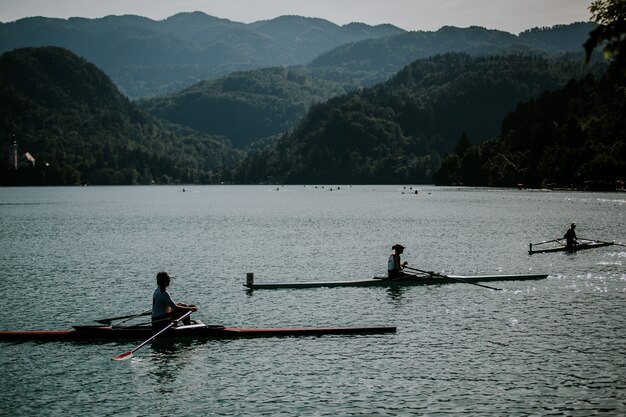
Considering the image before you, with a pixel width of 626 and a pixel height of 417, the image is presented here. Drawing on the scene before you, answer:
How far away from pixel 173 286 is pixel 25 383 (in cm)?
Answer: 2629

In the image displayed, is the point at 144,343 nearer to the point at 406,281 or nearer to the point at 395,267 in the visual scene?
the point at 395,267

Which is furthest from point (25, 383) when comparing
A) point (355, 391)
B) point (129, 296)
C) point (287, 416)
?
point (129, 296)

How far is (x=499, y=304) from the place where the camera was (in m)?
43.7

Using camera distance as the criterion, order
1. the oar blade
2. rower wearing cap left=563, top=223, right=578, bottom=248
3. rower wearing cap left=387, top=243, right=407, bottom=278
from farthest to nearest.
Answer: rower wearing cap left=563, top=223, right=578, bottom=248 < rower wearing cap left=387, top=243, right=407, bottom=278 < the oar blade

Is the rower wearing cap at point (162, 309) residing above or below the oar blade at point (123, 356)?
above

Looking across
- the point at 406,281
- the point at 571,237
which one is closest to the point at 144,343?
the point at 406,281

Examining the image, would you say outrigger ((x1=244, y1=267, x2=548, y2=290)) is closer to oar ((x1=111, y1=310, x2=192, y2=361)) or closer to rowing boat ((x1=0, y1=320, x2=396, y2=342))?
rowing boat ((x1=0, y1=320, x2=396, y2=342))

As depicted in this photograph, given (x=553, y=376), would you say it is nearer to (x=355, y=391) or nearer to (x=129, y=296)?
(x=355, y=391)

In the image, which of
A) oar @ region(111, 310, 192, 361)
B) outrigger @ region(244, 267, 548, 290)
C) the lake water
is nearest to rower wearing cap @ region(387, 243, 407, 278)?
outrigger @ region(244, 267, 548, 290)

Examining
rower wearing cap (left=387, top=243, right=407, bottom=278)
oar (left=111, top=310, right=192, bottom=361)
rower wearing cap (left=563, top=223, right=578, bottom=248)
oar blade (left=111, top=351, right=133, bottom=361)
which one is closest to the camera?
oar blade (left=111, top=351, right=133, bottom=361)

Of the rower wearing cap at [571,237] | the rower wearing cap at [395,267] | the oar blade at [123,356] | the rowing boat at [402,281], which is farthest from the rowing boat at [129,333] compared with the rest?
the rower wearing cap at [571,237]

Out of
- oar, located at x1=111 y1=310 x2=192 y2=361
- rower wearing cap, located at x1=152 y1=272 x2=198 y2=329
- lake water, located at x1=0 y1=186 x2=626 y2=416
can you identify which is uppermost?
rower wearing cap, located at x1=152 y1=272 x2=198 y2=329

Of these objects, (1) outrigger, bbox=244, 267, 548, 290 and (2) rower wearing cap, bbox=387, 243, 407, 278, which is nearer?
(2) rower wearing cap, bbox=387, 243, 407, 278

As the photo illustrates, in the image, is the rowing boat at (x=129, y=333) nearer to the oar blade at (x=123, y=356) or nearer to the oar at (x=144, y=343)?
the oar at (x=144, y=343)
